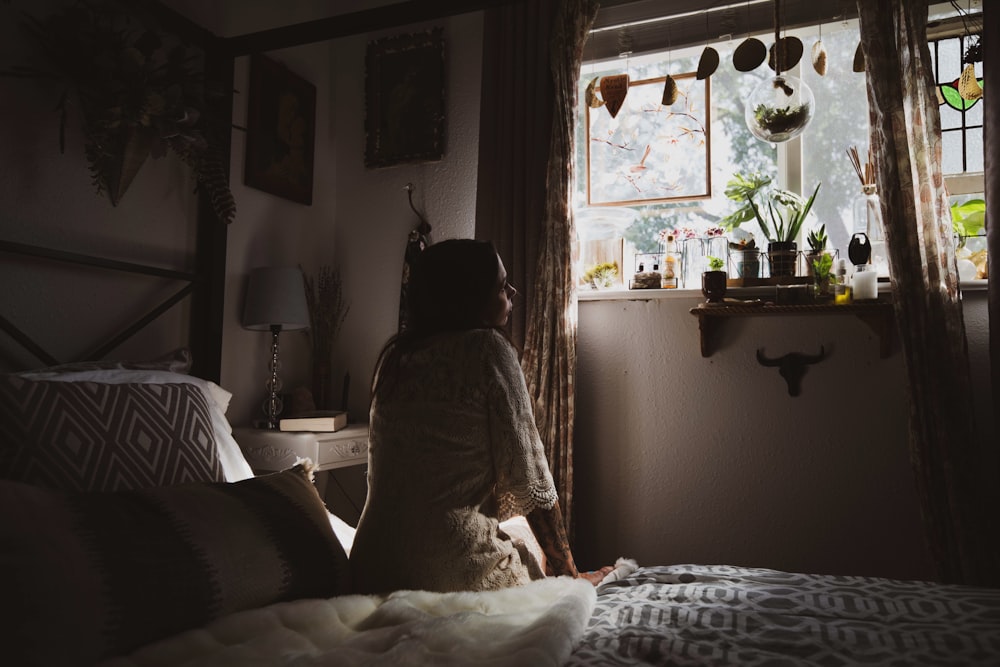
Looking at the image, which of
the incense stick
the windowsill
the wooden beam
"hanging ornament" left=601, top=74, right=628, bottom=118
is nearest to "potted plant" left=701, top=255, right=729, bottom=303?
the windowsill

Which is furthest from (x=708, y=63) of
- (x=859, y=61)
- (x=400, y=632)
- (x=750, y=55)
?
(x=400, y=632)

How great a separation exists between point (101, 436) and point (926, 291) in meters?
2.36

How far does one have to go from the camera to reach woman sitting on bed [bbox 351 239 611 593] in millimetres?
1307

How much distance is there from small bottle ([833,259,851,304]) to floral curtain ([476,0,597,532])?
0.93 metres

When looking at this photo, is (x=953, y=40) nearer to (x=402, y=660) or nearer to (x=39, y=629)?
(x=402, y=660)

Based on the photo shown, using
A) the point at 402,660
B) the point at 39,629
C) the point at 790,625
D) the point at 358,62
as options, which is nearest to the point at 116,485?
the point at 39,629

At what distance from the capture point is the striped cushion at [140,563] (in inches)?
34.9

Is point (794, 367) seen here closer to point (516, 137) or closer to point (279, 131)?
point (516, 137)

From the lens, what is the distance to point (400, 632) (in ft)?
3.18

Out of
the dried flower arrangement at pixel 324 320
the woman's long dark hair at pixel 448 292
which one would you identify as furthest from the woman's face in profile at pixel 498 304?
the dried flower arrangement at pixel 324 320

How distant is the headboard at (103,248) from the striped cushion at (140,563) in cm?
106

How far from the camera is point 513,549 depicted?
4.67ft

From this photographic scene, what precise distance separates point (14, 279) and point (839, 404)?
268 centimetres

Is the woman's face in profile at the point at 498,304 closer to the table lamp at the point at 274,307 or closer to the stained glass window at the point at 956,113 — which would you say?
the table lamp at the point at 274,307
